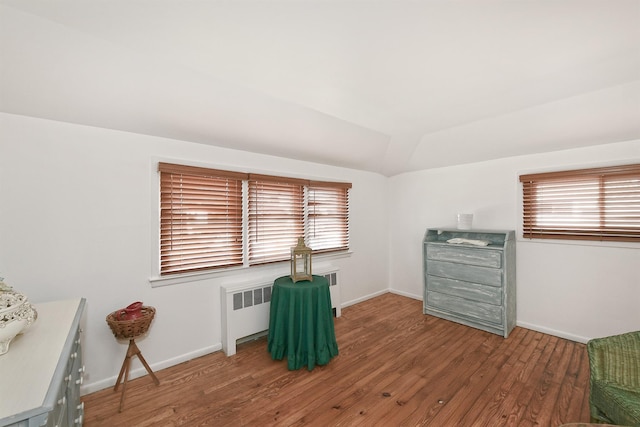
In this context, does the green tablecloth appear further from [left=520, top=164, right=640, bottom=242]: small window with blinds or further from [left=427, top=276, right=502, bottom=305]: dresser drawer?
[left=520, top=164, right=640, bottom=242]: small window with blinds

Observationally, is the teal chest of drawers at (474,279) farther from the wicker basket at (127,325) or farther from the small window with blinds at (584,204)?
the wicker basket at (127,325)

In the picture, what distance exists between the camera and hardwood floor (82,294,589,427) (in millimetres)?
1900

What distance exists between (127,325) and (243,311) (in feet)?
3.57

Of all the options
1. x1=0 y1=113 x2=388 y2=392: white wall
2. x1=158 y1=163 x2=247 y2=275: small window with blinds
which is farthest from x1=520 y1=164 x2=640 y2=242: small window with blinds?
x1=0 y1=113 x2=388 y2=392: white wall

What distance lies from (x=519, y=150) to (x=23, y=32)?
4.60 metres

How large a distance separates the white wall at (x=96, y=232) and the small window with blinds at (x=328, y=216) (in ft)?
4.39

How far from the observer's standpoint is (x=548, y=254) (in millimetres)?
3158

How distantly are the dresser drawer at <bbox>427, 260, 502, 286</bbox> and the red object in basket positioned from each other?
3.55m

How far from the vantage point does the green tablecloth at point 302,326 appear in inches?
98.1

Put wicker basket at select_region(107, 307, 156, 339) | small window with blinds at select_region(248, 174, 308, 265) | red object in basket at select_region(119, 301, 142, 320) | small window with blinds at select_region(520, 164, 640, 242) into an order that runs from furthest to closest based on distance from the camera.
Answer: small window with blinds at select_region(248, 174, 308, 265), small window with blinds at select_region(520, 164, 640, 242), red object in basket at select_region(119, 301, 142, 320), wicker basket at select_region(107, 307, 156, 339)

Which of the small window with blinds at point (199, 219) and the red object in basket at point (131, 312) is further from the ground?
the small window with blinds at point (199, 219)

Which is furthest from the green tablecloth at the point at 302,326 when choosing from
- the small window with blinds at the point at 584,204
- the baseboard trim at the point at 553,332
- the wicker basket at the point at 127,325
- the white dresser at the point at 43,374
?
the small window with blinds at the point at 584,204

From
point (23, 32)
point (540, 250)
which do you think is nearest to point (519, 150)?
point (540, 250)

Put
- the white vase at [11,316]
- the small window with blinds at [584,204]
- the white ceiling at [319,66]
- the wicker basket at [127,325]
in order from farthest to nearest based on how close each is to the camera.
Result: the small window with blinds at [584,204] < the wicker basket at [127,325] < the white ceiling at [319,66] < the white vase at [11,316]
